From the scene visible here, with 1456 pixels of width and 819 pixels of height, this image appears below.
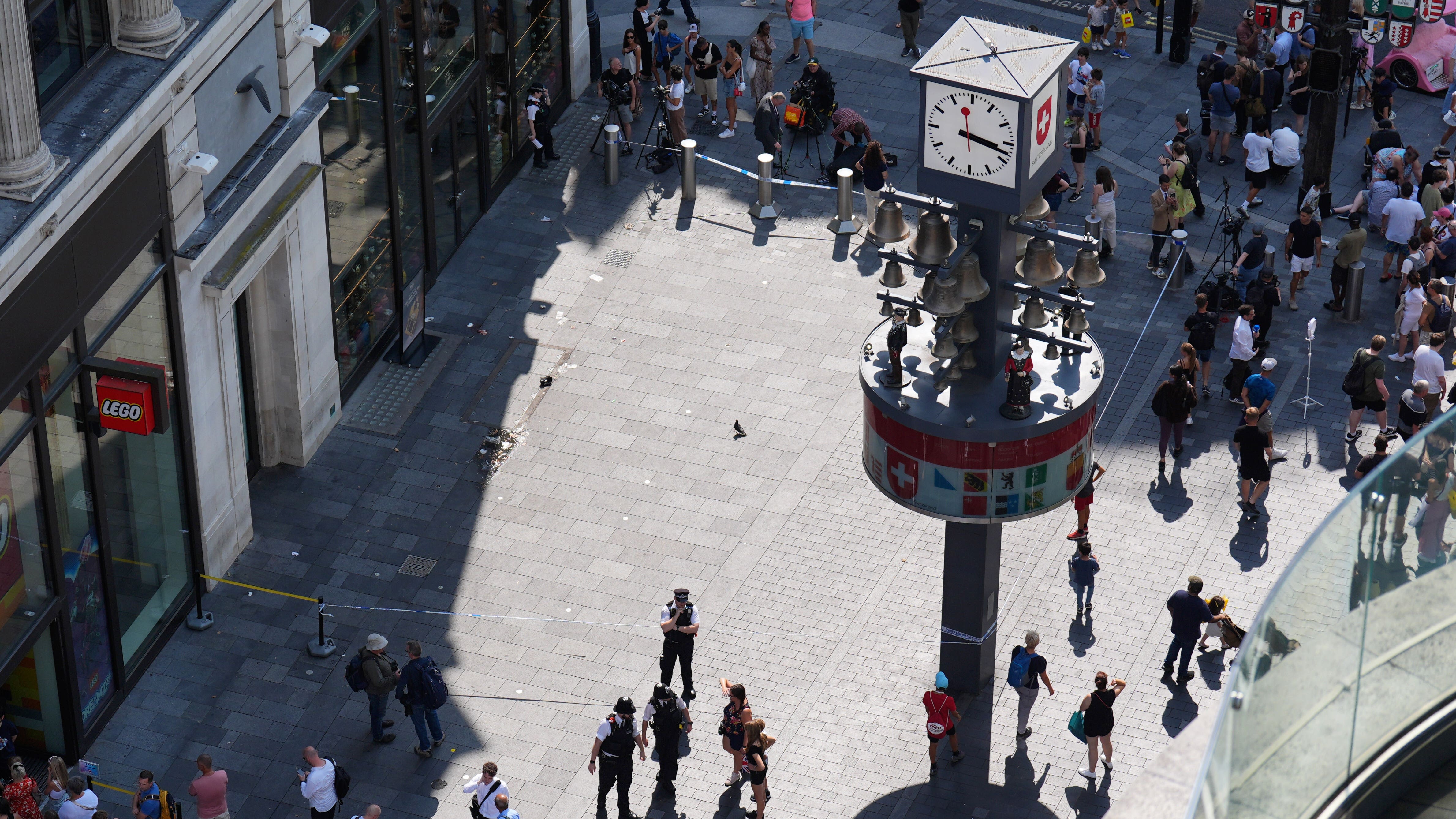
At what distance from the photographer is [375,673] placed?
23.9 m

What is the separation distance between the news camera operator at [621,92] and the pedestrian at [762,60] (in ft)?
7.71

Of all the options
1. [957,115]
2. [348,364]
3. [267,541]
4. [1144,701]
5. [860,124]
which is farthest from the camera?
[860,124]

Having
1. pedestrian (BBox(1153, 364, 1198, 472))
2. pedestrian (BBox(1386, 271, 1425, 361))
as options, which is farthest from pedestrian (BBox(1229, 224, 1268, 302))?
pedestrian (BBox(1153, 364, 1198, 472))

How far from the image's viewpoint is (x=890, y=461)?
76.2 feet

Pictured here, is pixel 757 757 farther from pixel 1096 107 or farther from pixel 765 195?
pixel 1096 107

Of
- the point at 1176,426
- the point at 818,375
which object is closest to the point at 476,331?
the point at 818,375

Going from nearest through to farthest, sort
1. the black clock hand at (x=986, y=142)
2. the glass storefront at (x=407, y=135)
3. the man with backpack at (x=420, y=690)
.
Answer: the black clock hand at (x=986, y=142), the man with backpack at (x=420, y=690), the glass storefront at (x=407, y=135)

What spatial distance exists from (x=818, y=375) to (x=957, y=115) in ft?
33.3

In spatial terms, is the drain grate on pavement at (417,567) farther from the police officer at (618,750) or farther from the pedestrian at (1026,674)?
the pedestrian at (1026,674)

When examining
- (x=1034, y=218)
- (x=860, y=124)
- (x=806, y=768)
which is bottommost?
(x=806, y=768)

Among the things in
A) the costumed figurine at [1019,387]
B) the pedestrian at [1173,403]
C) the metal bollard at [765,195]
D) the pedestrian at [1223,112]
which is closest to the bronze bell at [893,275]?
the costumed figurine at [1019,387]

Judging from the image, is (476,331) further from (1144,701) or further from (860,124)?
(1144,701)

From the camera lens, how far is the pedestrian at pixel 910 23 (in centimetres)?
3988

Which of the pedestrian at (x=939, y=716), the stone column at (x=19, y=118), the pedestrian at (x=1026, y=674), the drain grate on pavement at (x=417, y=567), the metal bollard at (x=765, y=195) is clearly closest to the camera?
the stone column at (x=19, y=118)
